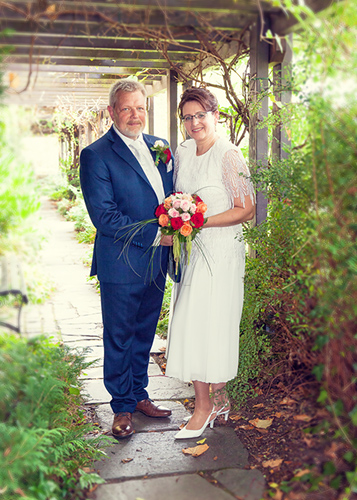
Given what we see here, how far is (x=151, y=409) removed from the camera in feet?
12.6

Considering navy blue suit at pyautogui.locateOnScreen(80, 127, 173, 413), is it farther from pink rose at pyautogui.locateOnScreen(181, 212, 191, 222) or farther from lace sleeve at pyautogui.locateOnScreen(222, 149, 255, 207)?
lace sleeve at pyautogui.locateOnScreen(222, 149, 255, 207)

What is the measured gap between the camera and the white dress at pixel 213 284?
335 cm

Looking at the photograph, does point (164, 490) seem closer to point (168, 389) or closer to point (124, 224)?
point (168, 389)

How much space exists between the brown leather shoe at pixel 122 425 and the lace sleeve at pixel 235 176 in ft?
5.44

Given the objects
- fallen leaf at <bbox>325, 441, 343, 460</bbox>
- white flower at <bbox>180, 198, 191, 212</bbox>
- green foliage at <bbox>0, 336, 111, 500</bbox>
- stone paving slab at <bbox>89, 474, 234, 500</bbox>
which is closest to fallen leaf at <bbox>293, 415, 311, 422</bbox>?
fallen leaf at <bbox>325, 441, 343, 460</bbox>

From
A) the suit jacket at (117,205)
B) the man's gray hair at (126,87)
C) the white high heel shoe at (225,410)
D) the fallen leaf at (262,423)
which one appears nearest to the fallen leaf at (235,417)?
the white high heel shoe at (225,410)

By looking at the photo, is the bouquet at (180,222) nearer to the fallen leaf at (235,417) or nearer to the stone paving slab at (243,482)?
the fallen leaf at (235,417)

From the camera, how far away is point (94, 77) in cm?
582

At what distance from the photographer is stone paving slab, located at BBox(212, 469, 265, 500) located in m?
2.79

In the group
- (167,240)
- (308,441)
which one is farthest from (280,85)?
(308,441)

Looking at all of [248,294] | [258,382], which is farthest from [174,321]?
[258,382]

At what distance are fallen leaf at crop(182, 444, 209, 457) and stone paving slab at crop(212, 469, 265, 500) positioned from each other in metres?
0.25

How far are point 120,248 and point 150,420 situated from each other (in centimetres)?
128

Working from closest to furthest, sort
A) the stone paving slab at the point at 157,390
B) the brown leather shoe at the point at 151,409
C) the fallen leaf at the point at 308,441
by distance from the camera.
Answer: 1. the fallen leaf at the point at 308,441
2. the brown leather shoe at the point at 151,409
3. the stone paving slab at the point at 157,390
